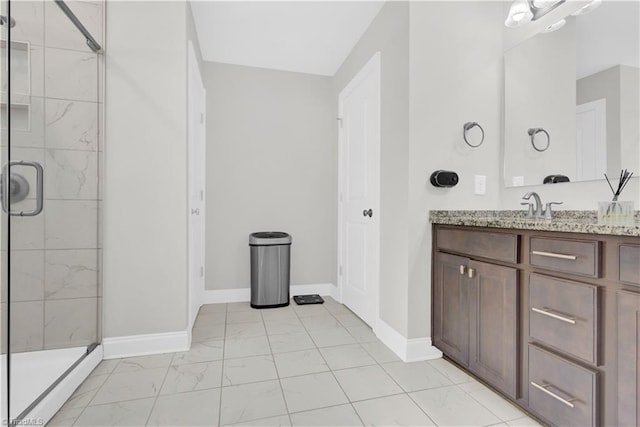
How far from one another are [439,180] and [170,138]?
1.75 m

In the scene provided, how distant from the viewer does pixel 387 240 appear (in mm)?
2254

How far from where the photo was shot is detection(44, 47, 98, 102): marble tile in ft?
5.41

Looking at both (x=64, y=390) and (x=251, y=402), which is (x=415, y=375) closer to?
(x=251, y=402)

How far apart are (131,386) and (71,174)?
3.96ft

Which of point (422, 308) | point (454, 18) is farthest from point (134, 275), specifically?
point (454, 18)

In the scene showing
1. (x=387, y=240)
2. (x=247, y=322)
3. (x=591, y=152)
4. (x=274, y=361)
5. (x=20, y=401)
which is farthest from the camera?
(x=247, y=322)

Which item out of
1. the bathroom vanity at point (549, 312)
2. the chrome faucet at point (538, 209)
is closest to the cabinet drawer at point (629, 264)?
the bathroom vanity at point (549, 312)

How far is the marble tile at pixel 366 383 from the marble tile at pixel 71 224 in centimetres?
166

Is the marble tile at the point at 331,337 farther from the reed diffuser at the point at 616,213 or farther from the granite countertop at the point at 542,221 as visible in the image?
the reed diffuser at the point at 616,213

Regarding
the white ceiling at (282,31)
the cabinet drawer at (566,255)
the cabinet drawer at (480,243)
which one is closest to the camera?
the cabinet drawer at (566,255)

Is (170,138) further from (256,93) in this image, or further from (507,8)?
(507,8)

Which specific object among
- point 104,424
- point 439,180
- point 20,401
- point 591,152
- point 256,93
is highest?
point 256,93

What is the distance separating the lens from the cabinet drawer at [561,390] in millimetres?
1146

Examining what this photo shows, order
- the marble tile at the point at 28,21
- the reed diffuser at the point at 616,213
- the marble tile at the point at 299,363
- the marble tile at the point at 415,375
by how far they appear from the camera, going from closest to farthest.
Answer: the reed diffuser at the point at 616,213 < the marble tile at the point at 28,21 < the marble tile at the point at 415,375 < the marble tile at the point at 299,363
